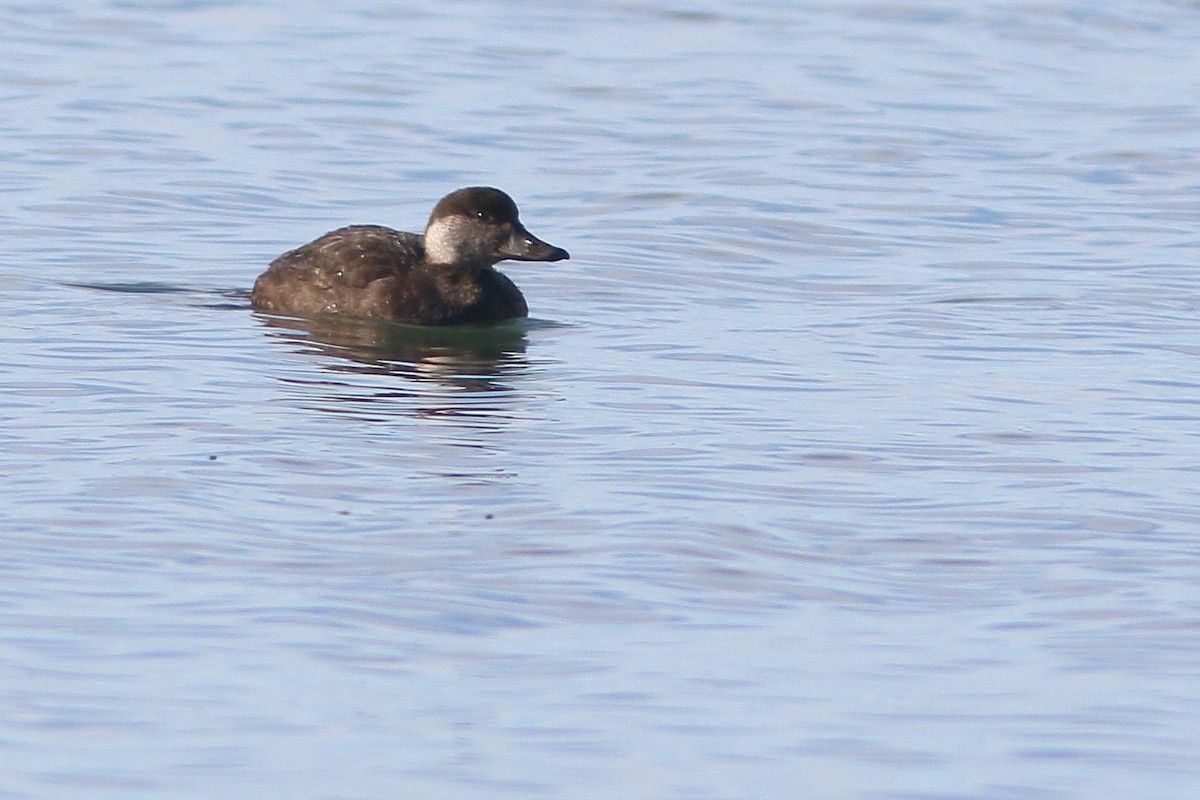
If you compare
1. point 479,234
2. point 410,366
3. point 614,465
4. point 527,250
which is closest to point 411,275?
point 479,234

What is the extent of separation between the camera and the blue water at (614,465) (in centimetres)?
614

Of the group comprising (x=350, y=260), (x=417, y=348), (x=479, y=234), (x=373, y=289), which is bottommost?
(x=417, y=348)

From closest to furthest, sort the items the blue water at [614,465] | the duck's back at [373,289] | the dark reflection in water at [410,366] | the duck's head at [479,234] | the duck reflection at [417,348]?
the blue water at [614,465]
the dark reflection in water at [410,366]
the duck reflection at [417,348]
the duck's back at [373,289]
the duck's head at [479,234]

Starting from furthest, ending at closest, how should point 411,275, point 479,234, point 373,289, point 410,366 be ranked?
point 479,234
point 411,275
point 373,289
point 410,366

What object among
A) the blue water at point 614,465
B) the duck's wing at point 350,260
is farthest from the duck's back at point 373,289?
the blue water at point 614,465

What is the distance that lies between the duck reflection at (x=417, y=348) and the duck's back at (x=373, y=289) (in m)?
0.07

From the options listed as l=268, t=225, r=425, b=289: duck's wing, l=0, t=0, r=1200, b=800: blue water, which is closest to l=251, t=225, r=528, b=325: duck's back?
l=268, t=225, r=425, b=289: duck's wing

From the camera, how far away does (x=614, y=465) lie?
904cm

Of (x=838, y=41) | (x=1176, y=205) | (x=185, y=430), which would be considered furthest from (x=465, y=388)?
(x=838, y=41)

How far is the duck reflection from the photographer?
11.2 m

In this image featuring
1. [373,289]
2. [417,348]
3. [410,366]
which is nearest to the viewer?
[410,366]

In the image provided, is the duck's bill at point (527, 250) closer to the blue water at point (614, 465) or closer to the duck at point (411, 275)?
the duck at point (411, 275)

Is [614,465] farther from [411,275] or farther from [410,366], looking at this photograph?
[411,275]

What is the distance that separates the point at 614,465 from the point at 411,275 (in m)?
3.96
